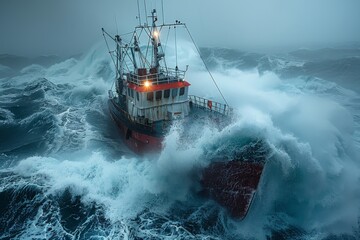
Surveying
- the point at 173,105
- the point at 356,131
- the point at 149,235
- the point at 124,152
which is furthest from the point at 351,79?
the point at 149,235

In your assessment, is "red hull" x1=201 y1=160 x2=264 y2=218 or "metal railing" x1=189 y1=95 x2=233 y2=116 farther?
"metal railing" x1=189 y1=95 x2=233 y2=116

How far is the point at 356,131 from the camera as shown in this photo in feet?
67.1

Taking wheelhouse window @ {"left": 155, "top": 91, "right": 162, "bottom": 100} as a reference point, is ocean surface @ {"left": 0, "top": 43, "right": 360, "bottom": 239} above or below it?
below

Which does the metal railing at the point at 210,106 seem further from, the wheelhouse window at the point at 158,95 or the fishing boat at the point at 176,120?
the wheelhouse window at the point at 158,95

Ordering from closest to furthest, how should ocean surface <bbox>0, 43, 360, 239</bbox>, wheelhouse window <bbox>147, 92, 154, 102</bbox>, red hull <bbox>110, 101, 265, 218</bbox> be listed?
1. red hull <bbox>110, 101, 265, 218</bbox>
2. ocean surface <bbox>0, 43, 360, 239</bbox>
3. wheelhouse window <bbox>147, 92, 154, 102</bbox>

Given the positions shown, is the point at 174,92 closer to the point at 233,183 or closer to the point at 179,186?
the point at 179,186

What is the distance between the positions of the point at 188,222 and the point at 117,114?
430 inches

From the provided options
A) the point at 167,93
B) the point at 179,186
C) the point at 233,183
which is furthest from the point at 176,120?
the point at 233,183

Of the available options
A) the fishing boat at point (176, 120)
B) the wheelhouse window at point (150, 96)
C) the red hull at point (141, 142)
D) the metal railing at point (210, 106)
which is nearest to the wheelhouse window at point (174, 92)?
the fishing boat at point (176, 120)

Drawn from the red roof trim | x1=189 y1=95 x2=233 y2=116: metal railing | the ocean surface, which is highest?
the red roof trim

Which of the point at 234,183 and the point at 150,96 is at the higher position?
the point at 150,96

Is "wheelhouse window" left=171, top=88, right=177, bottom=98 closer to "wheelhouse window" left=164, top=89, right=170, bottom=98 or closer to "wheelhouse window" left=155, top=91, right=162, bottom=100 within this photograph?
"wheelhouse window" left=164, top=89, right=170, bottom=98

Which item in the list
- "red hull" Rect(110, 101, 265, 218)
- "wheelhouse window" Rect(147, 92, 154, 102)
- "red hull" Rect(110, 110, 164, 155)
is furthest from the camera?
"wheelhouse window" Rect(147, 92, 154, 102)

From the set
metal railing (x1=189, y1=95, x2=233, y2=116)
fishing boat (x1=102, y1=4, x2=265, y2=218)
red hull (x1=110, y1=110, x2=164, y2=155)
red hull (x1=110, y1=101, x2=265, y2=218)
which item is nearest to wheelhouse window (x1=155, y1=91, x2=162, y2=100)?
fishing boat (x1=102, y1=4, x2=265, y2=218)
